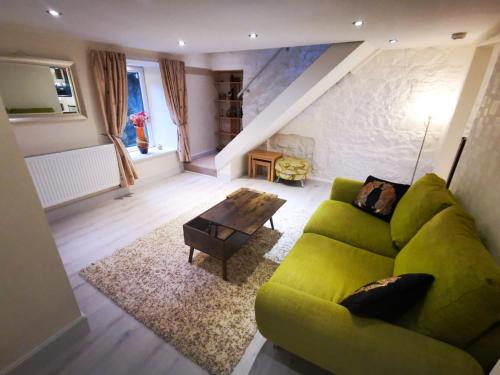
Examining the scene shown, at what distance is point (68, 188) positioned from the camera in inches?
112

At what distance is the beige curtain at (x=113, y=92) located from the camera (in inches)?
114

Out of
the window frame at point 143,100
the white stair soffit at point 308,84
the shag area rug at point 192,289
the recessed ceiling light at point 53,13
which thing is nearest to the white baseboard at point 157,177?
the window frame at point 143,100

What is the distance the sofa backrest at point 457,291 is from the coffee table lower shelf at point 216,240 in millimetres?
1244

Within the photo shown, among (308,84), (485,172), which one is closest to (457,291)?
(485,172)

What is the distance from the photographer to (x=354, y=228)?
1892 millimetres

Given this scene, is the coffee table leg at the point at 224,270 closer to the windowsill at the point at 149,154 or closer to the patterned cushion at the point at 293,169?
the patterned cushion at the point at 293,169

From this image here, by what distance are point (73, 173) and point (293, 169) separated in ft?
10.1

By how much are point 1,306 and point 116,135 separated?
2.56 meters

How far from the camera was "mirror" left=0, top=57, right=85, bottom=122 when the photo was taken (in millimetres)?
2357

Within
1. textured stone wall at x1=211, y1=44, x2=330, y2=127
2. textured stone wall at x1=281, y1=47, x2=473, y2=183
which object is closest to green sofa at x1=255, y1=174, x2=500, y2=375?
textured stone wall at x1=281, y1=47, x2=473, y2=183

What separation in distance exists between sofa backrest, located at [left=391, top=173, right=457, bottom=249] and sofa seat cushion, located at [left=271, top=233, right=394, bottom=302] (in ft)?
0.74

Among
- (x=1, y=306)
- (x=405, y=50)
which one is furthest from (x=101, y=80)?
(x=405, y=50)

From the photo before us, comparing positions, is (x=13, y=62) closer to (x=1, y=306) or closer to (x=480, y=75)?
(x=1, y=306)

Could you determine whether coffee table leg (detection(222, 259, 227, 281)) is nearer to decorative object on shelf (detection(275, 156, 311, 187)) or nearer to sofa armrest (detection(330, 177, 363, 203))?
sofa armrest (detection(330, 177, 363, 203))
